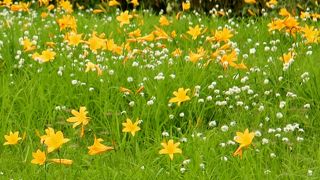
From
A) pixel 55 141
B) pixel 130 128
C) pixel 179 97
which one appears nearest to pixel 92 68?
pixel 179 97

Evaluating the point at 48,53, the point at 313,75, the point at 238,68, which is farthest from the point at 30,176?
the point at 313,75

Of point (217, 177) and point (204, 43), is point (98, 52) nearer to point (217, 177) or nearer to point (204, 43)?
point (204, 43)

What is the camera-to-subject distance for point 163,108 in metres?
4.21

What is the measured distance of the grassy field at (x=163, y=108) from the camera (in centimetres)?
359

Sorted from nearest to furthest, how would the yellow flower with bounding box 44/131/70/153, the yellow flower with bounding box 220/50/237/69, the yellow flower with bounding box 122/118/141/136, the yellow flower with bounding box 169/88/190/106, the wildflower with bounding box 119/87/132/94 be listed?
the yellow flower with bounding box 44/131/70/153
the yellow flower with bounding box 122/118/141/136
the yellow flower with bounding box 169/88/190/106
the wildflower with bounding box 119/87/132/94
the yellow flower with bounding box 220/50/237/69

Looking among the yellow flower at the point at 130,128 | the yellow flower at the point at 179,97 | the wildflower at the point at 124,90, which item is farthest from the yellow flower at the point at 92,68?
the yellow flower at the point at 130,128

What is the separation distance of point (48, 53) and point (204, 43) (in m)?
1.45

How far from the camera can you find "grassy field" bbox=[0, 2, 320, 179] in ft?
11.8

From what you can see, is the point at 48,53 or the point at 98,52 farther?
the point at 98,52

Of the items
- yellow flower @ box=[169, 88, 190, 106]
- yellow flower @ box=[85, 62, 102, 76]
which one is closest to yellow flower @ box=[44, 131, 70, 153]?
yellow flower @ box=[169, 88, 190, 106]

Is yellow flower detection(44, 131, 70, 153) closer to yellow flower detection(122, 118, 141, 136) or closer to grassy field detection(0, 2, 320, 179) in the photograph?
grassy field detection(0, 2, 320, 179)

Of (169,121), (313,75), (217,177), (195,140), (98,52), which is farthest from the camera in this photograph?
(98,52)

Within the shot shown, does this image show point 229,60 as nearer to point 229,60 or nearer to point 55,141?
point 229,60

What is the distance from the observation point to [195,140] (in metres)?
3.77
